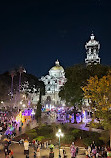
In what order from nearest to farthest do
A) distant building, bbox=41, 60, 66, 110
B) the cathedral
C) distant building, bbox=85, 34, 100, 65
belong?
the cathedral
distant building, bbox=85, 34, 100, 65
distant building, bbox=41, 60, 66, 110

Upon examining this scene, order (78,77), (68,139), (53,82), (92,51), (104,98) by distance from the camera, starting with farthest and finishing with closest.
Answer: (53,82) < (92,51) < (78,77) < (68,139) < (104,98)

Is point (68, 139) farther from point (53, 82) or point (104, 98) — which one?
point (53, 82)

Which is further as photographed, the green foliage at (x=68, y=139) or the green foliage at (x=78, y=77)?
the green foliage at (x=78, y=77)

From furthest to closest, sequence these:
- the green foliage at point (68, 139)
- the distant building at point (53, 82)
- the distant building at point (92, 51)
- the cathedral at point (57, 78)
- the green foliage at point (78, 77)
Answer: the distant building at point (53, 82)
the distant building at point (92, 51)
the cathedral at point (57, 78)
the green foliage at point (78, 77)
the green foliage at point (68, 139)

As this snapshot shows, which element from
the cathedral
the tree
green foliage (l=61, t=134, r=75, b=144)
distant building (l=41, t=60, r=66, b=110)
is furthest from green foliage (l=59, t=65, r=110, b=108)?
distant building (l=41, t=60, r=66, b=110)

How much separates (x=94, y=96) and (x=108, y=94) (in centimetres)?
134

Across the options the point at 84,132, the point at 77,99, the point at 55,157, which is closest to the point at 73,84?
the point at 77,99

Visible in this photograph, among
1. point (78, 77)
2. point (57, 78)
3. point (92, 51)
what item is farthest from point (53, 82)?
point (78, 77)

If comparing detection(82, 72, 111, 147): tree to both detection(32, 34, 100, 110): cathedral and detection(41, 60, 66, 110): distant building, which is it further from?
detection(41, 60, 66, 110): distant building

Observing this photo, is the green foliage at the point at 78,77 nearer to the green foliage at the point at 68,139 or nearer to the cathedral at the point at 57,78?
the green foliage at the point at 68,139

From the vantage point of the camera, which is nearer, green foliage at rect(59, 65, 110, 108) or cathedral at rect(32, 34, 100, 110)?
green foliage at rect(59, 65, 110, 108)

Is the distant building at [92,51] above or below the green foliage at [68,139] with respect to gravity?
above

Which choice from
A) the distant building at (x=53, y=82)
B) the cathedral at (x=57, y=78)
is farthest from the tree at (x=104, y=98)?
the distant building at (x=53, y=82)

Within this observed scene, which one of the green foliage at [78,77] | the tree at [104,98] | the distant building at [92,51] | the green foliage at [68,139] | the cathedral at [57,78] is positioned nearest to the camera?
the tree at [104,98]
